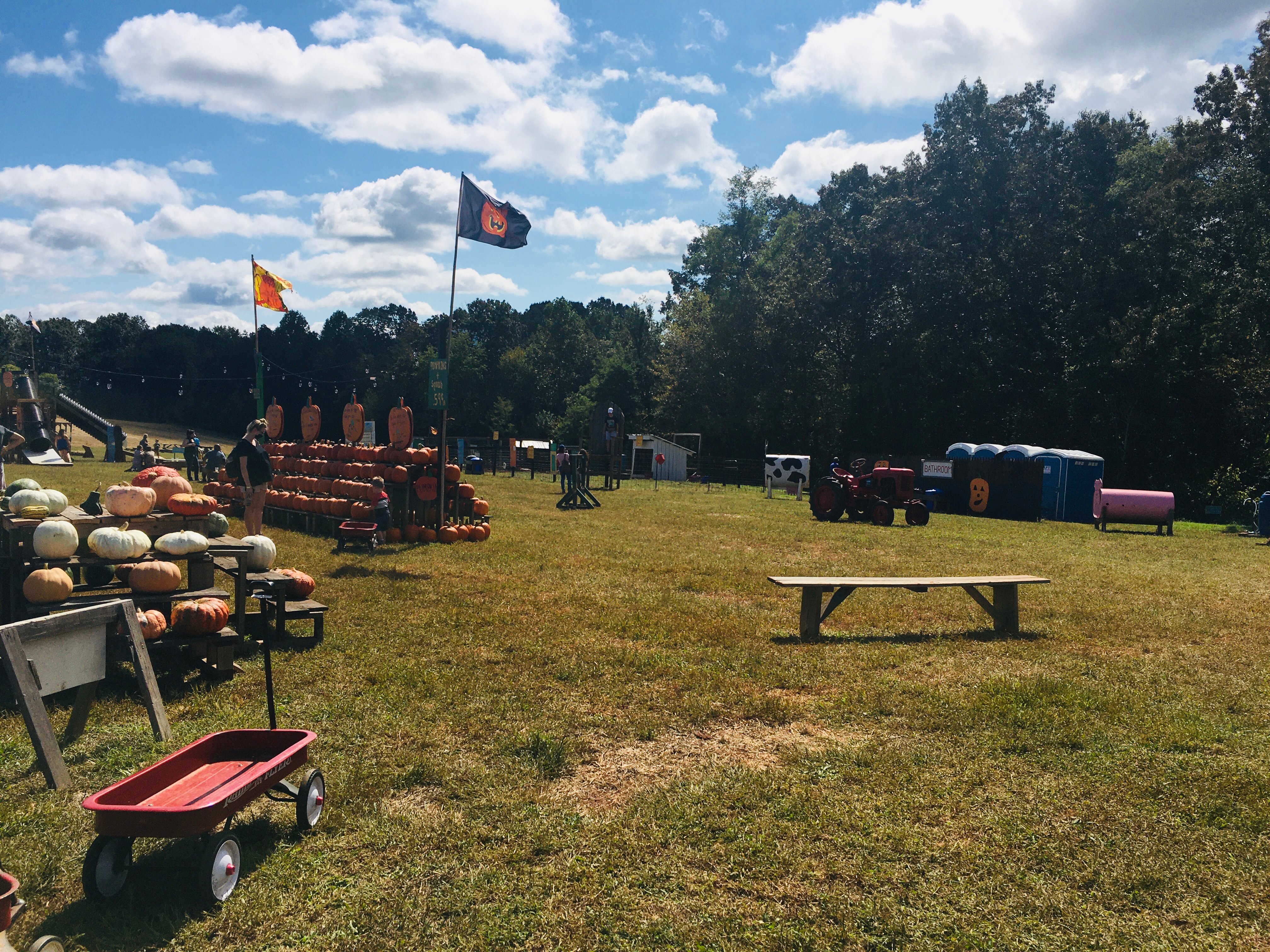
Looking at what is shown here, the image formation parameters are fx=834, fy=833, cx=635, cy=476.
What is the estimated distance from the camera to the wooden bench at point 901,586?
8547 mm

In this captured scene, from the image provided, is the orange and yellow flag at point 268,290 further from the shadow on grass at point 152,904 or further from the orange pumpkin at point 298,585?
the shadow on grass at point 152,904

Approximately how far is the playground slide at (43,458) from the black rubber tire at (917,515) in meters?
33.0

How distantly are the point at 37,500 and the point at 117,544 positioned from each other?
2.71 feet

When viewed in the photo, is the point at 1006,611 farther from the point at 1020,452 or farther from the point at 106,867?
the point at 1020,452

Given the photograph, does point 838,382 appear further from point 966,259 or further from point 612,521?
point 612,521

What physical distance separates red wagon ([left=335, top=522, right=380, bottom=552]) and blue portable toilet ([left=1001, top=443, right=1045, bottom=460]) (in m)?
22.4

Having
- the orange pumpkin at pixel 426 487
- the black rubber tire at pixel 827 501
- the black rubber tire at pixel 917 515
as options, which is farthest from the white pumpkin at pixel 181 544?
the black rubber tire at pixel 917 515

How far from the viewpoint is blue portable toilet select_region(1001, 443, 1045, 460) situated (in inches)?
1141

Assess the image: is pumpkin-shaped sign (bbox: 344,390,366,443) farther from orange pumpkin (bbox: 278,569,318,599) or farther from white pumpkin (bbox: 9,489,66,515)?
white pumpkin (bbox: 9,489,66,515)

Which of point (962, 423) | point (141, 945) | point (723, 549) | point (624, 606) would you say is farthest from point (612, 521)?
point (962, 423)

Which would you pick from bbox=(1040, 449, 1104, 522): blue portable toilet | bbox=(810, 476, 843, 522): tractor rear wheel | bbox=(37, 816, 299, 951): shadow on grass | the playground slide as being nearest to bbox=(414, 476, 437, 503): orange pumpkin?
bbox=(810, 476, 843, 522): tractor rear wheel

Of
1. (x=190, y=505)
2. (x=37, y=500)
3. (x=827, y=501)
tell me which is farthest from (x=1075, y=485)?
(x=37, y=500)

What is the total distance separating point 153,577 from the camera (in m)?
6.71

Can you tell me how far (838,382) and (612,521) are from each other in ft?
107
